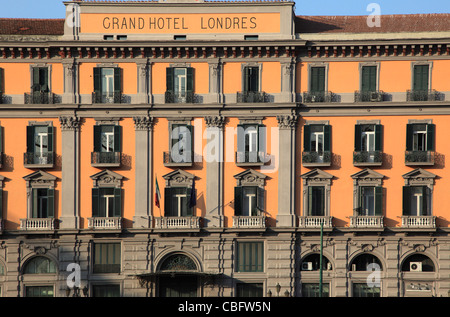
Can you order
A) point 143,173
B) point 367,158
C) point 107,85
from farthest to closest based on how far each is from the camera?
1. point 107,85
2. point 143,173
3. point 367,158

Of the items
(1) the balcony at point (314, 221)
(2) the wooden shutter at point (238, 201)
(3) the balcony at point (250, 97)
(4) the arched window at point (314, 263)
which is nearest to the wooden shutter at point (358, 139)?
(1) the balcony at point (314, 221)

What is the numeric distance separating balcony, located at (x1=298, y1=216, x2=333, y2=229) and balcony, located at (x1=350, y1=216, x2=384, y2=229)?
1483 millimetres

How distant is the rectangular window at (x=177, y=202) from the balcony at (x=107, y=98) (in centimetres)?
670

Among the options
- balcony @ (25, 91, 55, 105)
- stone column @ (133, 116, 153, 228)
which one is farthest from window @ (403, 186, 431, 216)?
balcony @ (25, 91, 55, 105)

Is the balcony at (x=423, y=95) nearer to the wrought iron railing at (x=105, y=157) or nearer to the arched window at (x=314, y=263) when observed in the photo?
the arched window at (x=314, y=263)

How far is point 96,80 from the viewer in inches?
2370

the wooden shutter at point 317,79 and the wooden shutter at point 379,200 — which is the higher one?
the wooden shutter at point 317,79

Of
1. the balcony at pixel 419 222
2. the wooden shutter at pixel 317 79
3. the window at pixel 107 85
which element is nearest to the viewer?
the balcony at pixel 419 222

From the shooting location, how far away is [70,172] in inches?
2351

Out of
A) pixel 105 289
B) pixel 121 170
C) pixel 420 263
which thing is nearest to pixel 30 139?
pixel 121 170

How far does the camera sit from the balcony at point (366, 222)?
5888cm

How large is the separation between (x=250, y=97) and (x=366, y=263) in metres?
13.2

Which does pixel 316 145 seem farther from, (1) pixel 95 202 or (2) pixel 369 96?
(1) pixel 95 202

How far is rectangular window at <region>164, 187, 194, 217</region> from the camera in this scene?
59.6m
